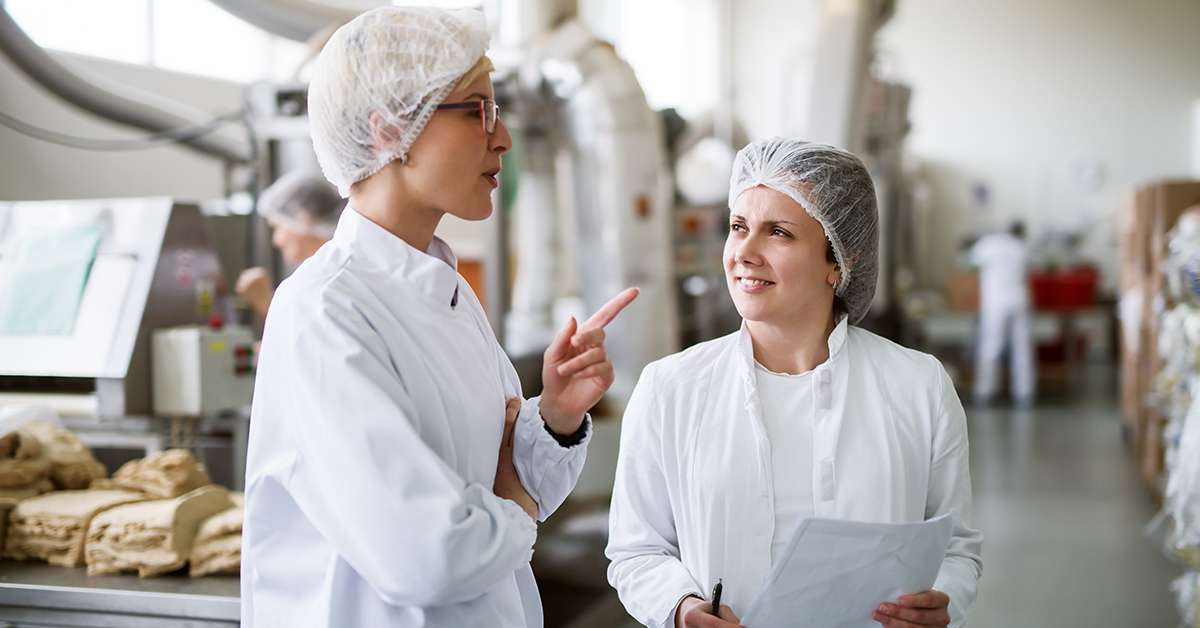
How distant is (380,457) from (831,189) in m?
0.76

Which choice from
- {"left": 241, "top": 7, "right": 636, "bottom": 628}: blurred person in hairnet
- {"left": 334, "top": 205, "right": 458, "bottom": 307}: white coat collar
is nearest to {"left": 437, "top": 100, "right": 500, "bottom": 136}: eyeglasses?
{"left": 241, "top": 7, "right": 636, "bottom": 628}: blurred person in hairnet

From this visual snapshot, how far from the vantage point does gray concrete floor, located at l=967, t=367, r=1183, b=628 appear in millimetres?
3197

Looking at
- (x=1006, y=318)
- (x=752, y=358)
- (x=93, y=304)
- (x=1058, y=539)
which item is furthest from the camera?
(x=1006, y=318)

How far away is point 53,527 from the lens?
1603 mm

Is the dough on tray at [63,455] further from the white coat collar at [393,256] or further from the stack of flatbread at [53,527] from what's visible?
the white coat collar at [393,256]

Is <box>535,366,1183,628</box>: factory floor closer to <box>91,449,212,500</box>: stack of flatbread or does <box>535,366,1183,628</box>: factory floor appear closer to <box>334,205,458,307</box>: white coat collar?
<box>91,449,212,500</box>: stack of flatbread

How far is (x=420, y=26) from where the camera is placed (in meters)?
1.02

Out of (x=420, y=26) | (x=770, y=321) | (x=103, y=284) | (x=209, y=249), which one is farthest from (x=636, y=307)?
(x=420, y=26)

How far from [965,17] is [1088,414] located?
6.14 meters

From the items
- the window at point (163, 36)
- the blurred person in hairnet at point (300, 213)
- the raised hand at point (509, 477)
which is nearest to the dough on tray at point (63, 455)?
the blurred person in hairnet at point (300, 213)

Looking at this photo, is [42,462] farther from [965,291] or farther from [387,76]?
[965,291]

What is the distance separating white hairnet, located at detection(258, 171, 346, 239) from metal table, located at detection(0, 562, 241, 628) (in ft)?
4.69

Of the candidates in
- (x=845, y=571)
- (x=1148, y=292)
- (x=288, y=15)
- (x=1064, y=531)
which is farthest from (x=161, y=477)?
(x=1148, y=292)

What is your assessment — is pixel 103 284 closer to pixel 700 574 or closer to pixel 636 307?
pixel 700 574
